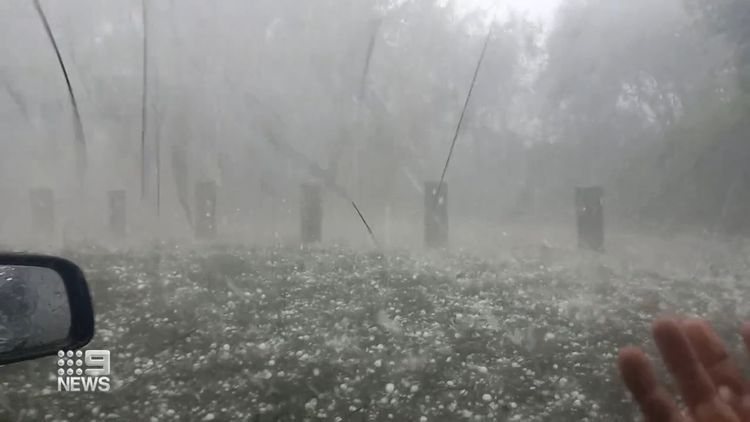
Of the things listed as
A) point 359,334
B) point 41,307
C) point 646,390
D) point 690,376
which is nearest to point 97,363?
point 41,307

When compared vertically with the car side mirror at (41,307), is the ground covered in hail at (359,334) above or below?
below

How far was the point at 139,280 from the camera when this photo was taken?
4.04 m

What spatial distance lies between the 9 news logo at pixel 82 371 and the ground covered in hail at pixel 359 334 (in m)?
0.04

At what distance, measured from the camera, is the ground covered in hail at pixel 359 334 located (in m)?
2.75

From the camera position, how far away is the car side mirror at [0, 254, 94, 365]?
201 centimetres

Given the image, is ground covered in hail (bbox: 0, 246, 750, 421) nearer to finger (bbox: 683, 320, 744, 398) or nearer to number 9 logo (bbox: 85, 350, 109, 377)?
number 9 logo (bbox: 85, 350, 109, 377)

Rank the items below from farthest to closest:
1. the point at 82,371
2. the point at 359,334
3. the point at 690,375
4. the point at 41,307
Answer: the point at 359,334 → the point at 82,371 → the point at 41,307 → the point at 690,375

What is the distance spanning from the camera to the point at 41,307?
224cm

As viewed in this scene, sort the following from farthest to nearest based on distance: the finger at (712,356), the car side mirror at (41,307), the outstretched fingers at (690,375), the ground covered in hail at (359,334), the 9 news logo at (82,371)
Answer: the 9 news logo at (82,371)
the ground covered in hail at (359,334)
the car side mirror at (41,307)
the finger at (712,356)
the outstretched fingers at (690,375)

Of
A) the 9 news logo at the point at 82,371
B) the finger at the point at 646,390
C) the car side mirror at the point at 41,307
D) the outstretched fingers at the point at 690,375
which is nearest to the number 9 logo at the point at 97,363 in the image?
the 9 news logo at the point at 82,371

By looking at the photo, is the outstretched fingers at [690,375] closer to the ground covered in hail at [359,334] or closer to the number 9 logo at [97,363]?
the ground covered in hail at [359,334]

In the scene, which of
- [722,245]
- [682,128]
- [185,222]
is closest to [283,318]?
[185,222]

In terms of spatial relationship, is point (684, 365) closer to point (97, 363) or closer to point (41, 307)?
point (41, 307)

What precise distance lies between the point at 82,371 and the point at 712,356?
2680 mm
